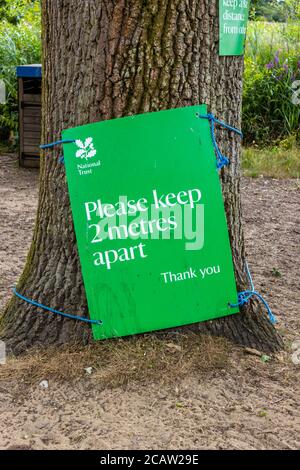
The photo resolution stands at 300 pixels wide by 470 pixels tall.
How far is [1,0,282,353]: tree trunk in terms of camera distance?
2994mm

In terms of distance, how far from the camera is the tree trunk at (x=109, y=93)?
9.82 feet

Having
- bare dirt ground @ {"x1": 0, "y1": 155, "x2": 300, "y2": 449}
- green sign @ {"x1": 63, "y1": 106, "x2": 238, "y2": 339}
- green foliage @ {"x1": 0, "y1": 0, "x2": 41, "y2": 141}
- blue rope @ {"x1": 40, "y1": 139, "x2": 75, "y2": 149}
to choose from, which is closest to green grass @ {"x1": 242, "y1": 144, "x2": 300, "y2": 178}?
green foliage @ {"x1": 0, "y1": 0, "x2": 41, "y2": 141}

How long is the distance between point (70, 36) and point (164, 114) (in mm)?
542

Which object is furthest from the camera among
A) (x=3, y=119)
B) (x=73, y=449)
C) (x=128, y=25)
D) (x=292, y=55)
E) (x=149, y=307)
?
(x=292, y=55)

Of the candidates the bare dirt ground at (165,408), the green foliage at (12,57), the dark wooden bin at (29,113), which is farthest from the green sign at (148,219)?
the green foliage at (12,57)

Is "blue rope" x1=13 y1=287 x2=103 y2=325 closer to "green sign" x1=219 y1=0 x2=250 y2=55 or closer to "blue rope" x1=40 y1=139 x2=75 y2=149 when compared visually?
"blue rope" x1=40 y1=139 x2=75 y2=149

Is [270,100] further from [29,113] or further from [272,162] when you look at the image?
[29,113]

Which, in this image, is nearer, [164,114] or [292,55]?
[164,114]

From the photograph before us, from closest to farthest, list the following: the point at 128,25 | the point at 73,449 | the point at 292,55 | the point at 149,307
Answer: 1. the point at 73,449
2. the point at 128,25
3. the point at 149,307
4. the point at 292,55

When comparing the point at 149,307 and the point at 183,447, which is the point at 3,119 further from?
the point at 183,447

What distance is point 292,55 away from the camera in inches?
368

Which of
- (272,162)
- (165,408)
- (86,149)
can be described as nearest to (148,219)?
(86,149)

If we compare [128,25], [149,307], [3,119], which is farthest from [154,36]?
[3,119]

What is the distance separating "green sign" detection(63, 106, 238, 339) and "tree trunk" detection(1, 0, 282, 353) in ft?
0.28
